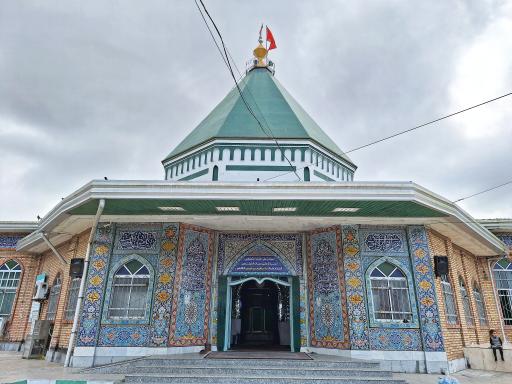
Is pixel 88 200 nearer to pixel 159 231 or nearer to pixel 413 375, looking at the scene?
pixel 159 231

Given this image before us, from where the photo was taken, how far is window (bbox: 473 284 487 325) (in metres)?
10.4

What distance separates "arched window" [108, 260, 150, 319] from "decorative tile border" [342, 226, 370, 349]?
434 centimetres

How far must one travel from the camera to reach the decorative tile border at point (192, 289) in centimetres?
772

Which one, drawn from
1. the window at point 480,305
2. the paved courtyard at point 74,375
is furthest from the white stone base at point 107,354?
the window at point 480,305

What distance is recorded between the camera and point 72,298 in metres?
8.55

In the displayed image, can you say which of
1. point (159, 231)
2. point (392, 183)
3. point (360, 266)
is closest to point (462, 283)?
point (360, 266)

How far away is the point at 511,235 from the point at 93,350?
1187cm

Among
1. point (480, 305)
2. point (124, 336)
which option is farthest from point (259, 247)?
point (480, 305)

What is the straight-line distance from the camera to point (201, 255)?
841 centimetres

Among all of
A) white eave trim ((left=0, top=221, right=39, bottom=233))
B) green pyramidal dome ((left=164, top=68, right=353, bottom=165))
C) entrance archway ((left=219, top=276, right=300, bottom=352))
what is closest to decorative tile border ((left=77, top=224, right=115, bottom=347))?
entrance archway ((left=219, top=276, right=300, bottom=352))

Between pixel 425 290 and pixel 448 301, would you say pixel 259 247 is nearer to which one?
pixel 425 290

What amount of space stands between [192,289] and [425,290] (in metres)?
5.03

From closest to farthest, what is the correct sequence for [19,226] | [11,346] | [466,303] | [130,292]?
[130,292]
[466,303]
[11,346]
[19,226]

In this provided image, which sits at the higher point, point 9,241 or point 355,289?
point 9,241
